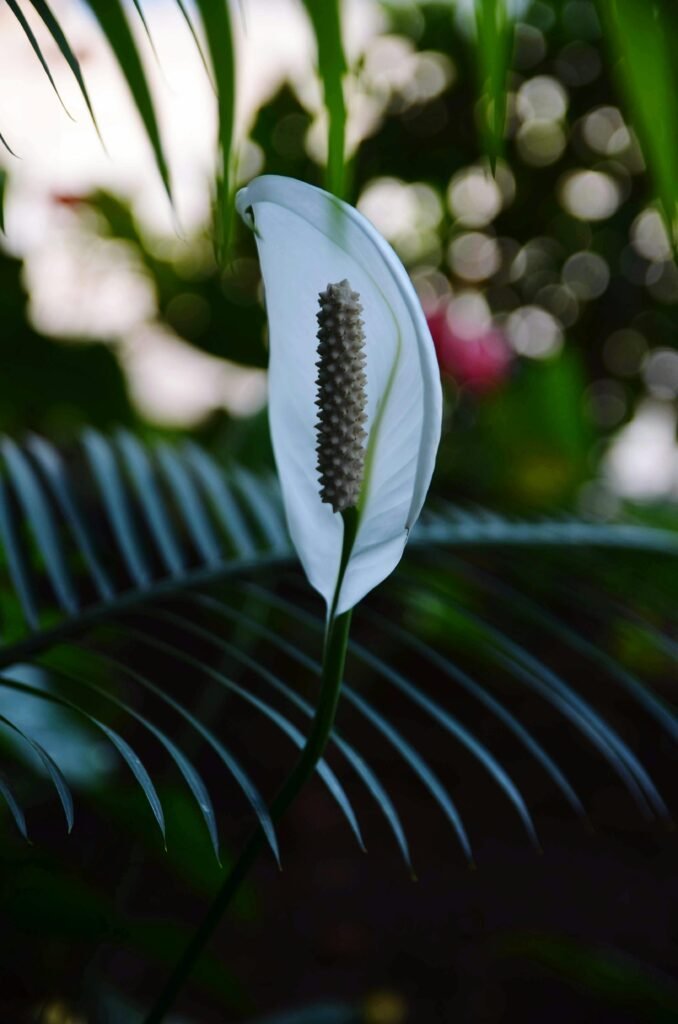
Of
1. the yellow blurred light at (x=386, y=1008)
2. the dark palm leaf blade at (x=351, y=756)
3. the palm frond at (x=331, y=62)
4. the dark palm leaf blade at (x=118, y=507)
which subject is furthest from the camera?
the yellow blurred light at (x=386, y=1008)

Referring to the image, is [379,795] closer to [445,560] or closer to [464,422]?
[445,560]

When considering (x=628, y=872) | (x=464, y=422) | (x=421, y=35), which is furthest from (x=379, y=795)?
(x=421, y=35)

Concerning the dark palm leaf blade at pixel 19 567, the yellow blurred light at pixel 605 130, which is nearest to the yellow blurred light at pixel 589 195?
the yellow blurred light at pixel 605 130

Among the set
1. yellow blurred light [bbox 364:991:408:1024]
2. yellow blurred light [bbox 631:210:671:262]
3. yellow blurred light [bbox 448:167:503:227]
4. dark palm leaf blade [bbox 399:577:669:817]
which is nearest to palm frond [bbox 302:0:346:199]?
dark palm leaf blade [bbox 399:577:669:817]

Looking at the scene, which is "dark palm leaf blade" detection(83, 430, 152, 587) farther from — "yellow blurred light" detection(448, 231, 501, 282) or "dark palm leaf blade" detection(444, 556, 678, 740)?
"yellow blurred light" detection(448, 231, 501, 282)

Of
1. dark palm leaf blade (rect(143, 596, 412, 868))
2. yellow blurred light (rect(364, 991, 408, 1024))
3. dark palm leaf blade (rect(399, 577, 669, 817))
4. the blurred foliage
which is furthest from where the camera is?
the blurred foliage

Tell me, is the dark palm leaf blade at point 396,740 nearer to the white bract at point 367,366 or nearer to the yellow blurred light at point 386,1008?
the white bract at point 367,366
